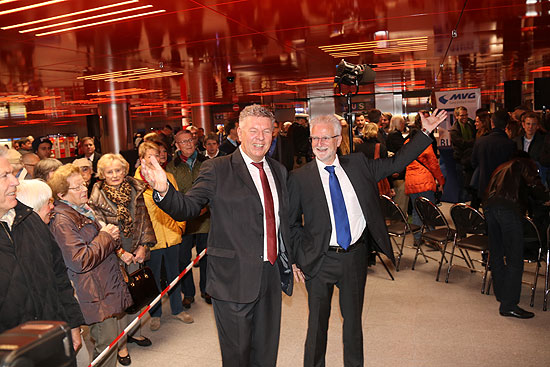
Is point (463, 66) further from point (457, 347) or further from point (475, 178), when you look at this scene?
point (457, 347)

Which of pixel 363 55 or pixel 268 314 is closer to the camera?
pixel 268 314

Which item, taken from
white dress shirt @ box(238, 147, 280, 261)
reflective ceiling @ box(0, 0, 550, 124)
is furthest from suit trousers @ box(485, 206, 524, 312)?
white dress shirt @ box(238, 147, 280, 261)

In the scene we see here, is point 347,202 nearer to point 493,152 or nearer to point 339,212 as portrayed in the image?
point 339,212

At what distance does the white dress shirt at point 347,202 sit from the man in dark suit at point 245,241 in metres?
0.49

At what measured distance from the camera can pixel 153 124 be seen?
1815 inches

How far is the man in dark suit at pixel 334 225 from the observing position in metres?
3.67

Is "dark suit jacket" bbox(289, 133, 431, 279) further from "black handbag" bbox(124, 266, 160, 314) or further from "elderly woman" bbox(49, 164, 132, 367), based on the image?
"black handbag" bbox(124, 266, 160, 314)

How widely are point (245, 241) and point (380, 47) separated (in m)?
6.49

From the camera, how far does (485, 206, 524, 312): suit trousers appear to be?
5.21 meters

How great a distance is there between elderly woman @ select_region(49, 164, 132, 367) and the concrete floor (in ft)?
1.10

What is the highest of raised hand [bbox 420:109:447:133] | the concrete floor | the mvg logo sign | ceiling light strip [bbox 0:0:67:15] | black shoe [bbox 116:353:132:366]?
ceiling light strip [bbox 0:0:67:15]

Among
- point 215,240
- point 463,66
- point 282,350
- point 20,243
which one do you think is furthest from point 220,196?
point 463,66

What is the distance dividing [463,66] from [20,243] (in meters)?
12.5

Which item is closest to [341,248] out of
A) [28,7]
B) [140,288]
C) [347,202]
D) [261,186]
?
[347,202]
